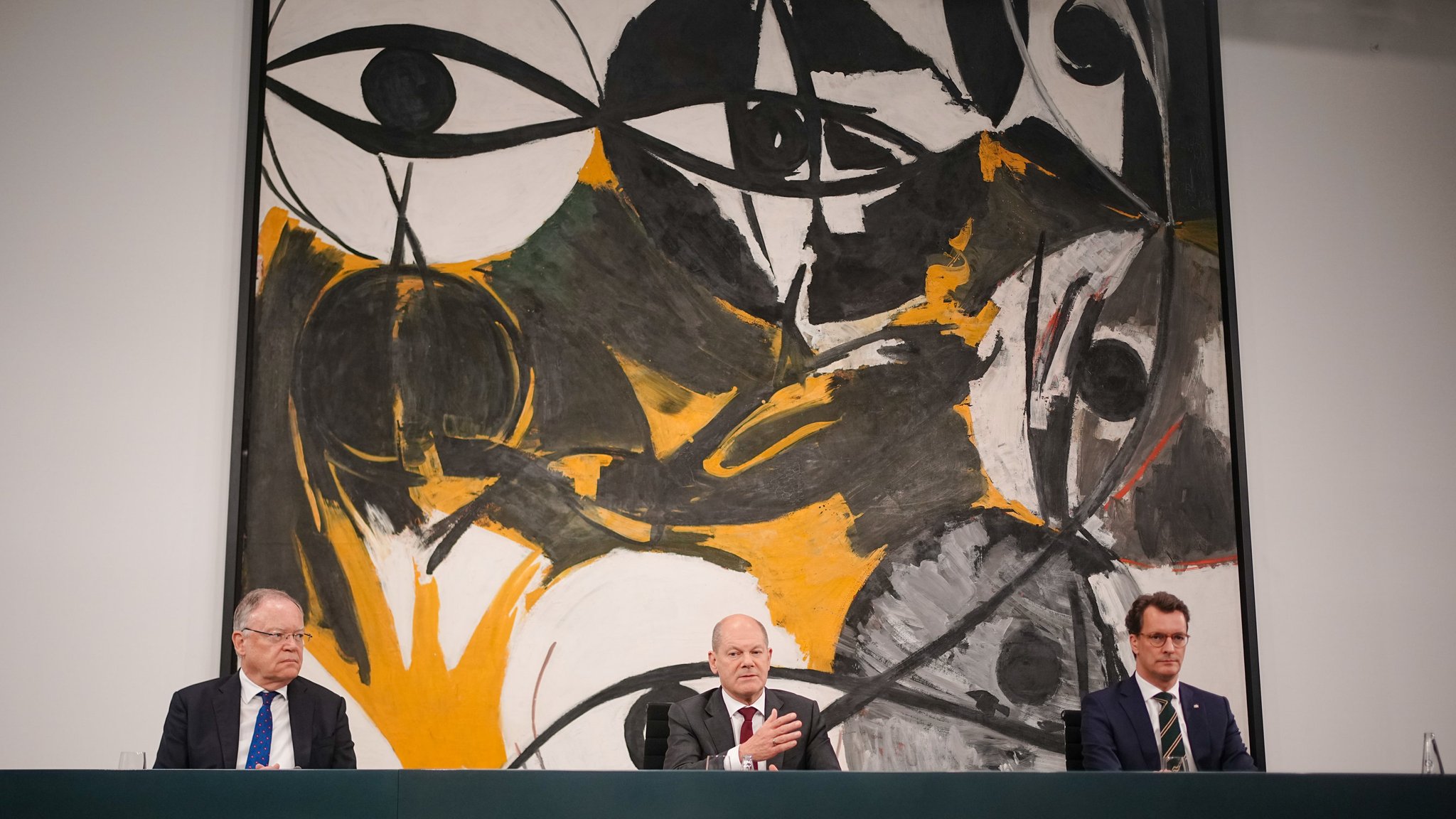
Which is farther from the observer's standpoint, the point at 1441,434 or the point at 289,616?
the point at 1441,434

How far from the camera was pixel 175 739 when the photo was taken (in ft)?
9.09

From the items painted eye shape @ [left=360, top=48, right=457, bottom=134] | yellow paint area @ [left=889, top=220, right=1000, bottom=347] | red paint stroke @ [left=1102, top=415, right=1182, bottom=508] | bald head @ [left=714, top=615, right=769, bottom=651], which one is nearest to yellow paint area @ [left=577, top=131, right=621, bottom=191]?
painted eye shape @ [left=360, top=48, right=457, bottom=134]

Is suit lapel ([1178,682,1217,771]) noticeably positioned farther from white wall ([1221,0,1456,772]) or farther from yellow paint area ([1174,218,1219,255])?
yellow paint area ([1174,218,1219,255])

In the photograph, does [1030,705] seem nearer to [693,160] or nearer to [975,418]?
[975,418]

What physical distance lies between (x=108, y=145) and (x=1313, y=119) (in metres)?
4.13

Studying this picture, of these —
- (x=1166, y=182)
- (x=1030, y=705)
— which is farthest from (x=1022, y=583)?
(x=1166, y=182)

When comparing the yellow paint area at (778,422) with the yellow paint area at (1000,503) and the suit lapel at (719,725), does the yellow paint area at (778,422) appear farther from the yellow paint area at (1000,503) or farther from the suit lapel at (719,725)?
the suit lapel at (719,725)

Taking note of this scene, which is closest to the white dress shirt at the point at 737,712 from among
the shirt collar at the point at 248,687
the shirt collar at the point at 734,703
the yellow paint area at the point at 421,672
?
the shirt collar at the point at 734,703

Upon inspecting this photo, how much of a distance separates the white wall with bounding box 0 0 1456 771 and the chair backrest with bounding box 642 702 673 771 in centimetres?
132

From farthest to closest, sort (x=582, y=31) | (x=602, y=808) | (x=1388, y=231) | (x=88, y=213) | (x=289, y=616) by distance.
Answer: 1. (x=1388, y=231)
2. (x=582, y=31)
3. (x=88, y=213)
4. (x=289, y=616)
5. (x=602, y=808)

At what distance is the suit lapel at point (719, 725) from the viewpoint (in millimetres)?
3041

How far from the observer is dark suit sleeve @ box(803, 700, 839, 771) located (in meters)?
3.02

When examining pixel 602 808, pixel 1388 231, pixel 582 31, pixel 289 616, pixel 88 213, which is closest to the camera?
pixel 602 808

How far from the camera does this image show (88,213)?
354 centimetres
